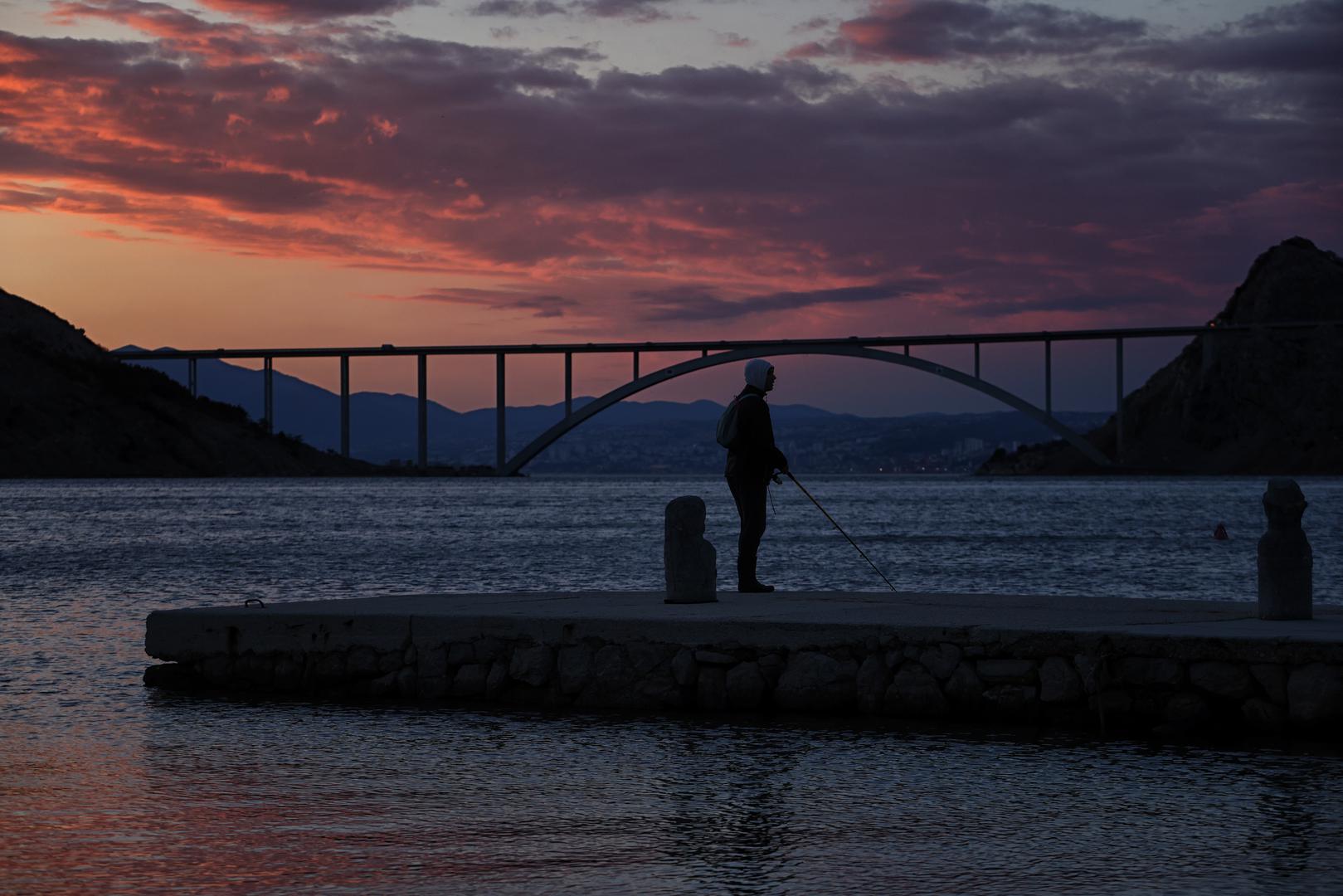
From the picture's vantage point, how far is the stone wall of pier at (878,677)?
343 inches

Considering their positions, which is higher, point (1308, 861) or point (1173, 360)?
point (1173, 360)

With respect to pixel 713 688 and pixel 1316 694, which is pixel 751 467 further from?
pixel 1316 694

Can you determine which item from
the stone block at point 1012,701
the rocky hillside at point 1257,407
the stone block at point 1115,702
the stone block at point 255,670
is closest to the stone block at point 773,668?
the stone block at point 1012,701

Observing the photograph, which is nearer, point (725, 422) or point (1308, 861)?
point (1308, 861)

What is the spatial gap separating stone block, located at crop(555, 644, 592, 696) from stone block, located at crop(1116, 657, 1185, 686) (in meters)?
3.13

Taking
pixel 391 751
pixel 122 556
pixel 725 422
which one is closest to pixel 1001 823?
pixel 391 751

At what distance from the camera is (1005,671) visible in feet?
30.3

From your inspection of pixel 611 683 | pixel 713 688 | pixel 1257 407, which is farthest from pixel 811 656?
pixel 1257 407

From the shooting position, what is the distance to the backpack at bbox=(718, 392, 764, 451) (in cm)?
1249

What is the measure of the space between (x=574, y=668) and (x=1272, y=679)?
401 centimetres

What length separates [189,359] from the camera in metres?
132

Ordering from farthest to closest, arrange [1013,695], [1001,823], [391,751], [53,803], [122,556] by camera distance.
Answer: [122,556]
[1013,695]
[391,751]
[53,803]
[1001,823]

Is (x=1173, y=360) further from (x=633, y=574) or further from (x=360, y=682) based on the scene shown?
(x=360, y=682)

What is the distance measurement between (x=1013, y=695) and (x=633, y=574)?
629 inches
